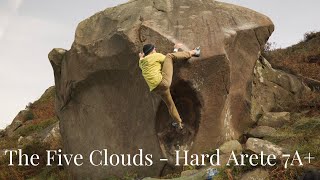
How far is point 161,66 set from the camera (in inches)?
426

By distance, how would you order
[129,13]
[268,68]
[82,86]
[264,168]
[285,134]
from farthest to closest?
[268,68], [82,86], [129,13], [285,134], [264,168]

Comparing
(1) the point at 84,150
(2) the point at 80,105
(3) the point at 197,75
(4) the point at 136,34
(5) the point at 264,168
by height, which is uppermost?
(4) the point at 136,34

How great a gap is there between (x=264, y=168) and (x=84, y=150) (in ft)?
21.8

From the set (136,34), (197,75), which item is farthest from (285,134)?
(136,34)

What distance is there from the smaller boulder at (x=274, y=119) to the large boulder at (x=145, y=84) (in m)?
0.48

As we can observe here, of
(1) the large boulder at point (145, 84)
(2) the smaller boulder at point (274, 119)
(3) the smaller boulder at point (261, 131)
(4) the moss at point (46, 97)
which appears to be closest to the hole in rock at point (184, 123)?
(1) the large boulder at point (145, 84)

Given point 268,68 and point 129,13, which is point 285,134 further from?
point 129,13

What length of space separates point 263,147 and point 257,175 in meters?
1.57

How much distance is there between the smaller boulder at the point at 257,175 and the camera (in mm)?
8633

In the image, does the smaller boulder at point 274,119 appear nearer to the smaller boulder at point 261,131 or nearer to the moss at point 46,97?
the smaller boulder at point 261,131

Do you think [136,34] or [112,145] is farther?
[112,145]

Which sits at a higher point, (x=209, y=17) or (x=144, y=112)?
(x=209, y=17)

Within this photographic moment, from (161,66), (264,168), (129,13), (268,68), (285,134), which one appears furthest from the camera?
A: (268,68)

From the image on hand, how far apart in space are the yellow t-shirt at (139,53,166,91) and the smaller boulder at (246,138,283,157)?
2350 mm
